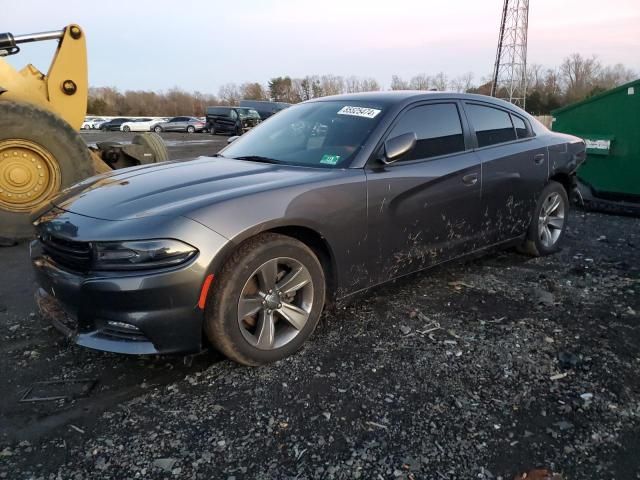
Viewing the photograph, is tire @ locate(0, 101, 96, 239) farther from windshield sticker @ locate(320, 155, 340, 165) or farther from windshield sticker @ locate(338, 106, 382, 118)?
windshield sticker @ locate(320, 155, 340, 165)

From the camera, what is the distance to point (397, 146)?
131 inches

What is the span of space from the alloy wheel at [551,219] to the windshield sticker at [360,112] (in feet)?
7.26

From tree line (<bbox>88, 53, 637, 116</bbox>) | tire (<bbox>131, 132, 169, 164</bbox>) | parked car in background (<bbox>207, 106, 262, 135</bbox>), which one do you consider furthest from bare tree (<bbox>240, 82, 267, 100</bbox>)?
tire (<bbox>131, 132, 169, 164</bbox>)

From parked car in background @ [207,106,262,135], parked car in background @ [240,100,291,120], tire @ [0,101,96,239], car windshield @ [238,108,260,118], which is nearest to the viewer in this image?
tire @ [0,101,96,239]

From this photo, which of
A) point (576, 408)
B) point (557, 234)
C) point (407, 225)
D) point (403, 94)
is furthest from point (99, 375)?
point (557, 234)

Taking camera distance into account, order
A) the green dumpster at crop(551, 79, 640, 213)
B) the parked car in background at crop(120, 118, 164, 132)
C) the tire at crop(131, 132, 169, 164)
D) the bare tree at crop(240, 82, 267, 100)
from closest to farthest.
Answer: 1. the green dumpster at crop(551, 79, 640, 213)
2. the tire at crop(131, 132, 169, 164)
3. the parked car in background at crop(120, 118, 164, 132)
4. the bare tree at crop(240, 82, 267, 100)

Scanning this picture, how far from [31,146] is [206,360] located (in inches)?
152

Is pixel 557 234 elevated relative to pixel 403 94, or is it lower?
lower

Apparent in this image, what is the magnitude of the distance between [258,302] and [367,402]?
82 cm

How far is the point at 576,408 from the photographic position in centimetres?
257

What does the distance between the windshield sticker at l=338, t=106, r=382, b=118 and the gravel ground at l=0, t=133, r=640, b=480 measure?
1.42 m

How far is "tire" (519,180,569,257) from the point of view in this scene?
481 centimetres

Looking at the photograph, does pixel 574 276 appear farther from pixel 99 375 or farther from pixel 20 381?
pixel 20 381

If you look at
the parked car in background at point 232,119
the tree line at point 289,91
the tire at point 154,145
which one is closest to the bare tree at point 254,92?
the tree line at point 289,91
